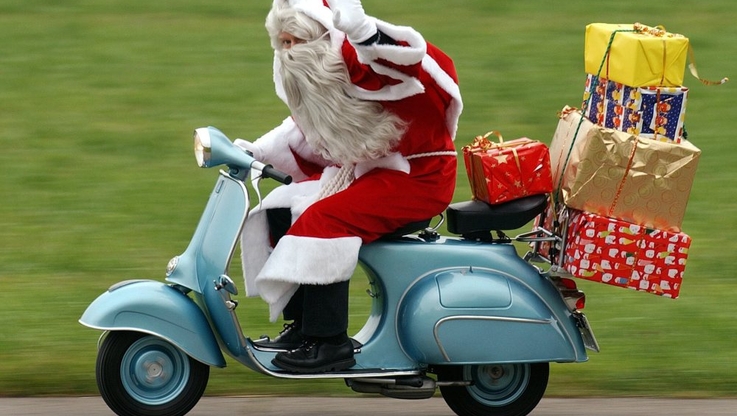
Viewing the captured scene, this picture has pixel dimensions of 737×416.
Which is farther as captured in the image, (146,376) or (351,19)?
(146,376)

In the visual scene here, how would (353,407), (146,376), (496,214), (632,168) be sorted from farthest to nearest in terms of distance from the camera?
1. (353,407)
2. (496,214)
3. (146,376)
4. (632,168)

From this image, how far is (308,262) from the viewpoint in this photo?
4484 millimetres

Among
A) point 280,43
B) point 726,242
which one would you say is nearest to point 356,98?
point 280,43

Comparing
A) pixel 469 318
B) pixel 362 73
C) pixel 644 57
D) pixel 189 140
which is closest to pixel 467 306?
pixel 469 318

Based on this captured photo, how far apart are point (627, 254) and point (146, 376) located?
63.3 inches

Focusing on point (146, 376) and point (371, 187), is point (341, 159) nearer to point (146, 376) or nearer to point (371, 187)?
point (371, 187)

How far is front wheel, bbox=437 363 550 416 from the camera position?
4.86 m

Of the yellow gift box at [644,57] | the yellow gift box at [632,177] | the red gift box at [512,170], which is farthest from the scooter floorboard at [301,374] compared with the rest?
the yellow gift box at [644,57]

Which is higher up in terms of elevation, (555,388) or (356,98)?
(356,98)

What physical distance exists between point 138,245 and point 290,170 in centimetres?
210

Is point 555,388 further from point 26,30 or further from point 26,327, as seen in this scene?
point 26,30

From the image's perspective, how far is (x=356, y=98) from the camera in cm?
452

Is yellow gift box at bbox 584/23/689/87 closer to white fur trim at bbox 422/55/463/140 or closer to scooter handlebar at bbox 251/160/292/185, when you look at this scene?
white fur trim at bbox 422/55/463/140

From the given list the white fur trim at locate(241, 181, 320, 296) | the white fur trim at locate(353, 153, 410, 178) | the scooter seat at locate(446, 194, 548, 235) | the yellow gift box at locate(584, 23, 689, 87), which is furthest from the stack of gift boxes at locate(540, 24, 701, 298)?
the white fur trim at locate(241, 181, 320, 296)
